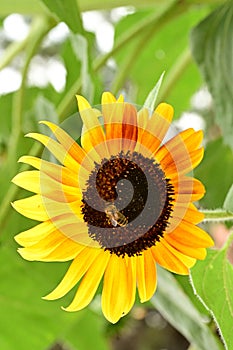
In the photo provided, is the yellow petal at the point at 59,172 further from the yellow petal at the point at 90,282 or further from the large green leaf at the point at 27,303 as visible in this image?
the large green leaf at the point at 27,303

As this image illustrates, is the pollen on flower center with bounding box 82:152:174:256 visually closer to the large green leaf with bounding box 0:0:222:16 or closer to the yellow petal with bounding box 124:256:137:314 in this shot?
the yellow petal with bounding box 124:256:137:314

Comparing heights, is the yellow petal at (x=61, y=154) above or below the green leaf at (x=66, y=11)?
below

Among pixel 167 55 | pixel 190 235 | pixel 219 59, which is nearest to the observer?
pixel 190 235

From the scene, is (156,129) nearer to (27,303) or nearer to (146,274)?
(146,274)

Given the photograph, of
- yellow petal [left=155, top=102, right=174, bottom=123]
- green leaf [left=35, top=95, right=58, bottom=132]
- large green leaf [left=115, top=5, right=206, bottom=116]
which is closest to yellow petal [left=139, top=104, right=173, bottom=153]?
yellow petal [left=155, top=102, right=174, bottom=123]

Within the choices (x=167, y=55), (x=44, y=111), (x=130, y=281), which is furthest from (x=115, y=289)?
(x=167, y=55)

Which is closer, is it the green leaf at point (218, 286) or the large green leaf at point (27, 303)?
the green leaf at point (218, 286)

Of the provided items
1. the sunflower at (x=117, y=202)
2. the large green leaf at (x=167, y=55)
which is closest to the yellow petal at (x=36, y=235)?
the sunflower at (x=117, y=202)

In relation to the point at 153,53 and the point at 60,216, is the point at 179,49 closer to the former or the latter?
the point at 153,53
